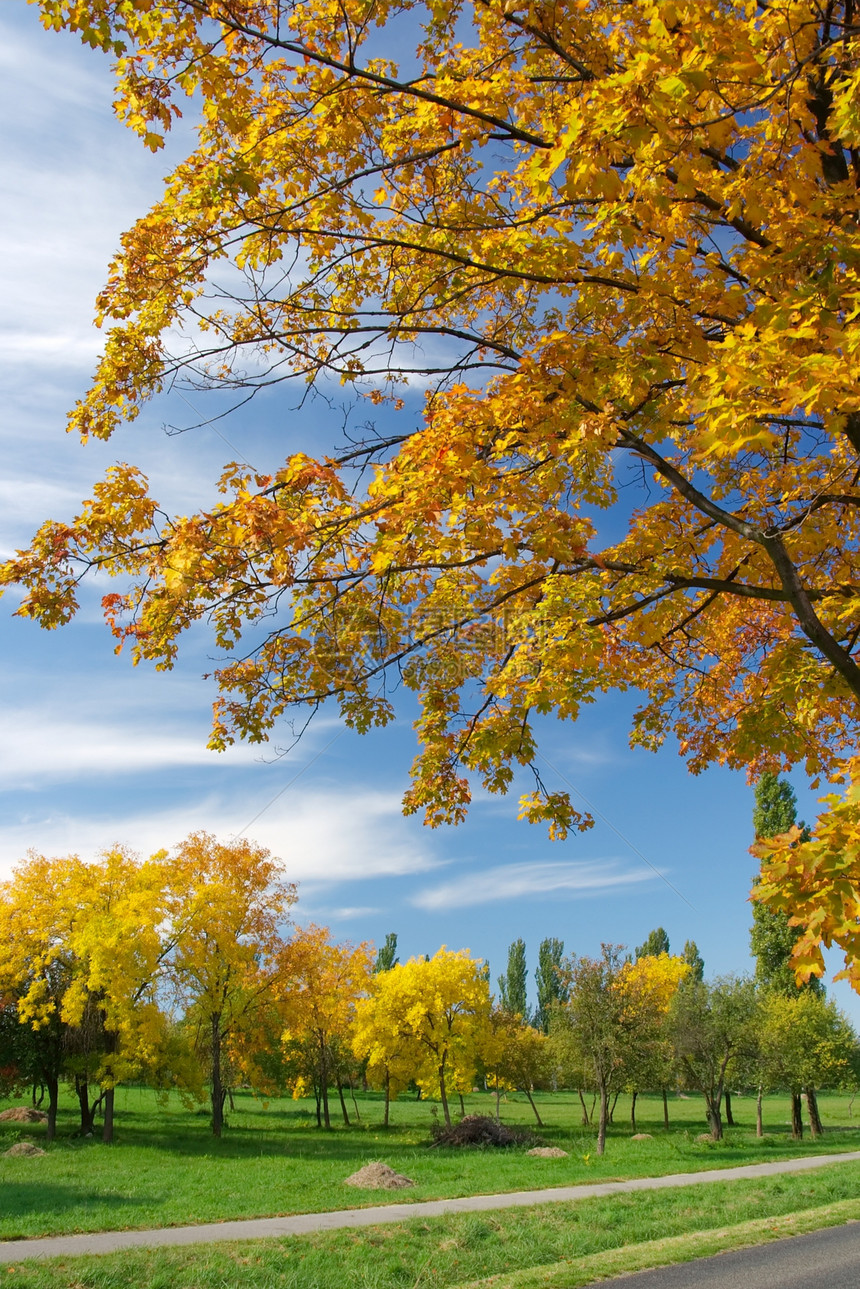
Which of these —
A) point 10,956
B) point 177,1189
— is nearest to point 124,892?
point 10,956

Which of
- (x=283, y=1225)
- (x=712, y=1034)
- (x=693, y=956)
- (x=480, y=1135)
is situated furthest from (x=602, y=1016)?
(x=693, y=956)

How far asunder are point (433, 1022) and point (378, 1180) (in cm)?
2072

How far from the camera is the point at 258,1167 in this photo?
20172 mm

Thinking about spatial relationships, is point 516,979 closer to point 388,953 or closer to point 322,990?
point 388,953

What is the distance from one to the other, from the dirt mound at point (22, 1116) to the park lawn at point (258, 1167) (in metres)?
1.12

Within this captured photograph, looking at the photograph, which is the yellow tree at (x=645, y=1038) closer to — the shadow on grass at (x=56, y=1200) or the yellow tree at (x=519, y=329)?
the shadow on grass at (x=56, y=1200)

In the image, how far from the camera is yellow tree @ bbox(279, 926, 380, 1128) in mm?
32031

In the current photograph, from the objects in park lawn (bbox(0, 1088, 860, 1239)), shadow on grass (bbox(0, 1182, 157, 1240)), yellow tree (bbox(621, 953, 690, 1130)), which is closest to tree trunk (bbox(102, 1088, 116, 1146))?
park lawn (bbox(0, 1088, 860, 1239))

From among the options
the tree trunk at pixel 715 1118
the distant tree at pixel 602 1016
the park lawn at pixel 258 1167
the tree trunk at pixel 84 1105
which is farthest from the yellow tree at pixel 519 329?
the tree trunk at pixel 715 1118

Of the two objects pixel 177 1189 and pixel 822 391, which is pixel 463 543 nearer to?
pixel 822 391

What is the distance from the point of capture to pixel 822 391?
3338mm

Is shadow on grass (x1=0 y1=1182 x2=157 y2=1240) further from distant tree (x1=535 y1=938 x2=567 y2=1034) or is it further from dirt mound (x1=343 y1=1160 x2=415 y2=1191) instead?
distant tree (x1=535 y1=938 x2=567 y2=1034)

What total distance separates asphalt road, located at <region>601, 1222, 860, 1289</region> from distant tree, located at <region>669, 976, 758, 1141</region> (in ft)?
82.5

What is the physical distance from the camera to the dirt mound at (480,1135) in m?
26.7
